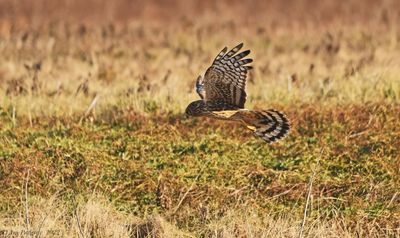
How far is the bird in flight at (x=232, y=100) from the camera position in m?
7.16

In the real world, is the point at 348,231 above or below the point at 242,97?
below

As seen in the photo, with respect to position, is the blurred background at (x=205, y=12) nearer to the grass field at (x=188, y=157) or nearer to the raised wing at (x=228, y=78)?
the grass field at (x=188, y=157)

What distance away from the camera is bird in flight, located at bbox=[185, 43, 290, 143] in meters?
7.16

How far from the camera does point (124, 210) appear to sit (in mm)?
7359

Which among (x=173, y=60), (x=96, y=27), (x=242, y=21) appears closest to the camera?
(x=173, y=60)

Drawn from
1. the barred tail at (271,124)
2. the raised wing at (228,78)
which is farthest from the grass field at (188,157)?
the raised wing at (228,78)

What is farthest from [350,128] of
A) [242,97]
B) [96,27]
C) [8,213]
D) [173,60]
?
[96,27]

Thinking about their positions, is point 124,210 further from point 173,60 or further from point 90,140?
point 173,60

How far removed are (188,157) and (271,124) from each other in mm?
877

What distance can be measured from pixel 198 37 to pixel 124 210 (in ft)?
27.8

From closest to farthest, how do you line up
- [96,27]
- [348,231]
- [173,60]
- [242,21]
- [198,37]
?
1. [348,231]
2. [173,60]
3. [198,37]
4. [96,27]
5. [242,21]

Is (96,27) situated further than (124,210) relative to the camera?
Yes

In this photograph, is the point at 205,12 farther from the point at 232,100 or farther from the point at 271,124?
the point at 232,100

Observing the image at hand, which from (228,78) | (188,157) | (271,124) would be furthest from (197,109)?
(188,157)
